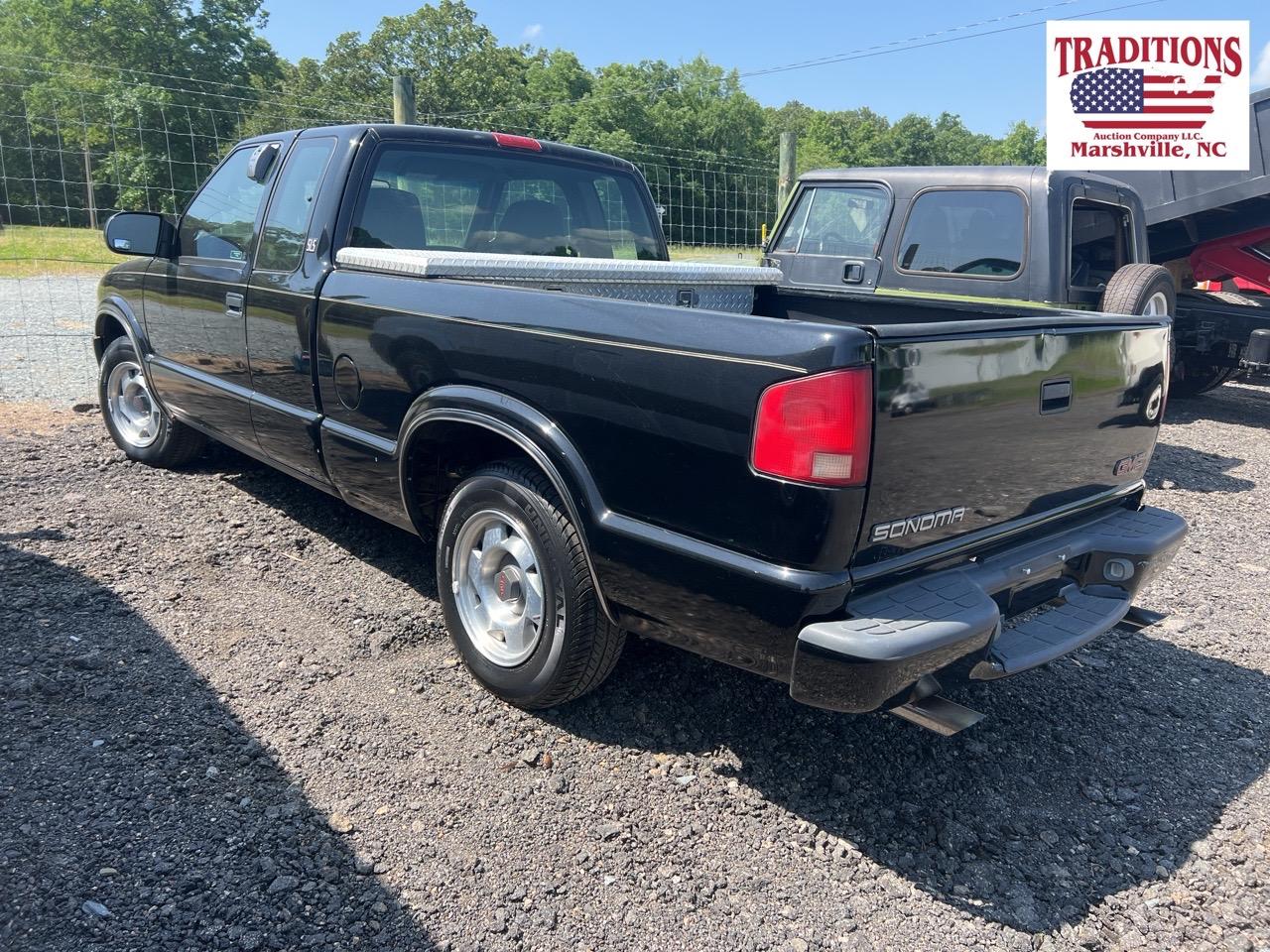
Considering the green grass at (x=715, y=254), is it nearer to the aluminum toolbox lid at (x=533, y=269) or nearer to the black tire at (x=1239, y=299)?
the black tire at (x=1239, y=299)

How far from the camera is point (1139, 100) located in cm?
986

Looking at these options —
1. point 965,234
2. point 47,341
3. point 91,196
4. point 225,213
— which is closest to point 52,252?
point 91,196

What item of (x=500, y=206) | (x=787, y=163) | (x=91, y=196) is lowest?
(x=500, y=206)

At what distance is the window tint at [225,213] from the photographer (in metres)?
4.27

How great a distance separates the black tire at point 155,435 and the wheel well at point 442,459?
105 inches

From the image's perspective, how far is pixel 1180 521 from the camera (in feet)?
10.4

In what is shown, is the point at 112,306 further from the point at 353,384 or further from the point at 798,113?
the point at 798,113

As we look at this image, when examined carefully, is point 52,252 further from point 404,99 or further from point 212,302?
point 212,302

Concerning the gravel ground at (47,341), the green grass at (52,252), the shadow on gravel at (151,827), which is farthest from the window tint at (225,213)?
the green grass at (52,252)

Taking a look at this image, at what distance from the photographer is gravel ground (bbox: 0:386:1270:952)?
223cm

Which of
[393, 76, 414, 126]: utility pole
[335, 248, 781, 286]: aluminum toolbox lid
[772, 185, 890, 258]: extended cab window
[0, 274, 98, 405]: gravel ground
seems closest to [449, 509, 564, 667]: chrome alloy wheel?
[335, 248, 781, 286]: aluminum toolbox lid

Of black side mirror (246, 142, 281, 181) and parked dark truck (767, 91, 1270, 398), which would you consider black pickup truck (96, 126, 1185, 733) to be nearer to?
black side mirror (246, 142, 281, 181)

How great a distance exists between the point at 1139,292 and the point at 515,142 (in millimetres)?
3996

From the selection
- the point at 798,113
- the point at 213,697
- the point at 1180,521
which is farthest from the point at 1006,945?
the point at 798,113
